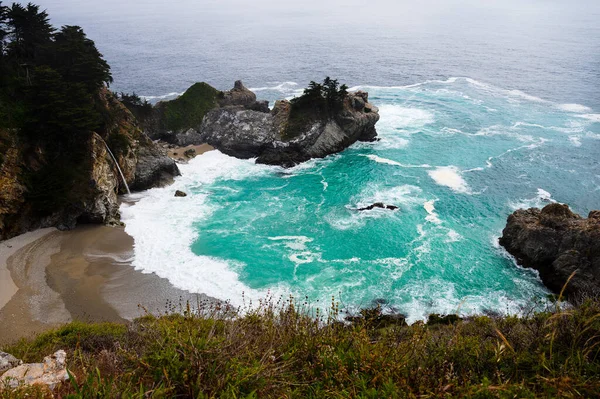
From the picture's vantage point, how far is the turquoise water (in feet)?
107

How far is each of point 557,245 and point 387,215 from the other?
15569 millimetres

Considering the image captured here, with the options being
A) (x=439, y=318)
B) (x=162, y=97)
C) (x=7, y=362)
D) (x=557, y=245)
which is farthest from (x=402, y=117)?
(x=7, y=362)

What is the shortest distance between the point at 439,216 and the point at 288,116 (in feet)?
93.8

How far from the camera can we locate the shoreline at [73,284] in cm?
2680

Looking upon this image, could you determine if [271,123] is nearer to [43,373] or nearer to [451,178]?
[451,178]

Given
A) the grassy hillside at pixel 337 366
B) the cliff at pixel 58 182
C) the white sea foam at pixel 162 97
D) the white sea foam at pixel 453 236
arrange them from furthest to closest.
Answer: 1. the white sea foam at pixel 162 97
2. the white sea foam at pixel 453 236
3. the cliff at pixel 58 182
4. the grassy hillside at pixel 337 366

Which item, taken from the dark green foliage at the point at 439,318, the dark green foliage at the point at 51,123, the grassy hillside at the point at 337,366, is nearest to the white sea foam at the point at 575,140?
the dark green foliage at the point at 439,318

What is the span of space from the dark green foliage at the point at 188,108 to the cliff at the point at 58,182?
18202 mm

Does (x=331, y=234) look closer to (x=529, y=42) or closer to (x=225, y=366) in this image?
(x=225, y=366)

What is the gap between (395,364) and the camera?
7848mm

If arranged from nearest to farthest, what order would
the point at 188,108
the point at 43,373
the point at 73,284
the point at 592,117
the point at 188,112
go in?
→ the point at 43,373
the point at 73,284
the point at 188,112
the point at 188,108
the point at 592,117

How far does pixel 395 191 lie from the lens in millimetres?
47812

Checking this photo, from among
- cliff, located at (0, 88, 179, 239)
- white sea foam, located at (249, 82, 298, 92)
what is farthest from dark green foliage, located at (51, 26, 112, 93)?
white sea foam, located at (249, 82, 298, 92)

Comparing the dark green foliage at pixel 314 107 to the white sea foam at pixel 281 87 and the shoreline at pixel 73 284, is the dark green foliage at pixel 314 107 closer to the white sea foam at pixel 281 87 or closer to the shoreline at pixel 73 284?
the white sea foam at pixel 281 87
